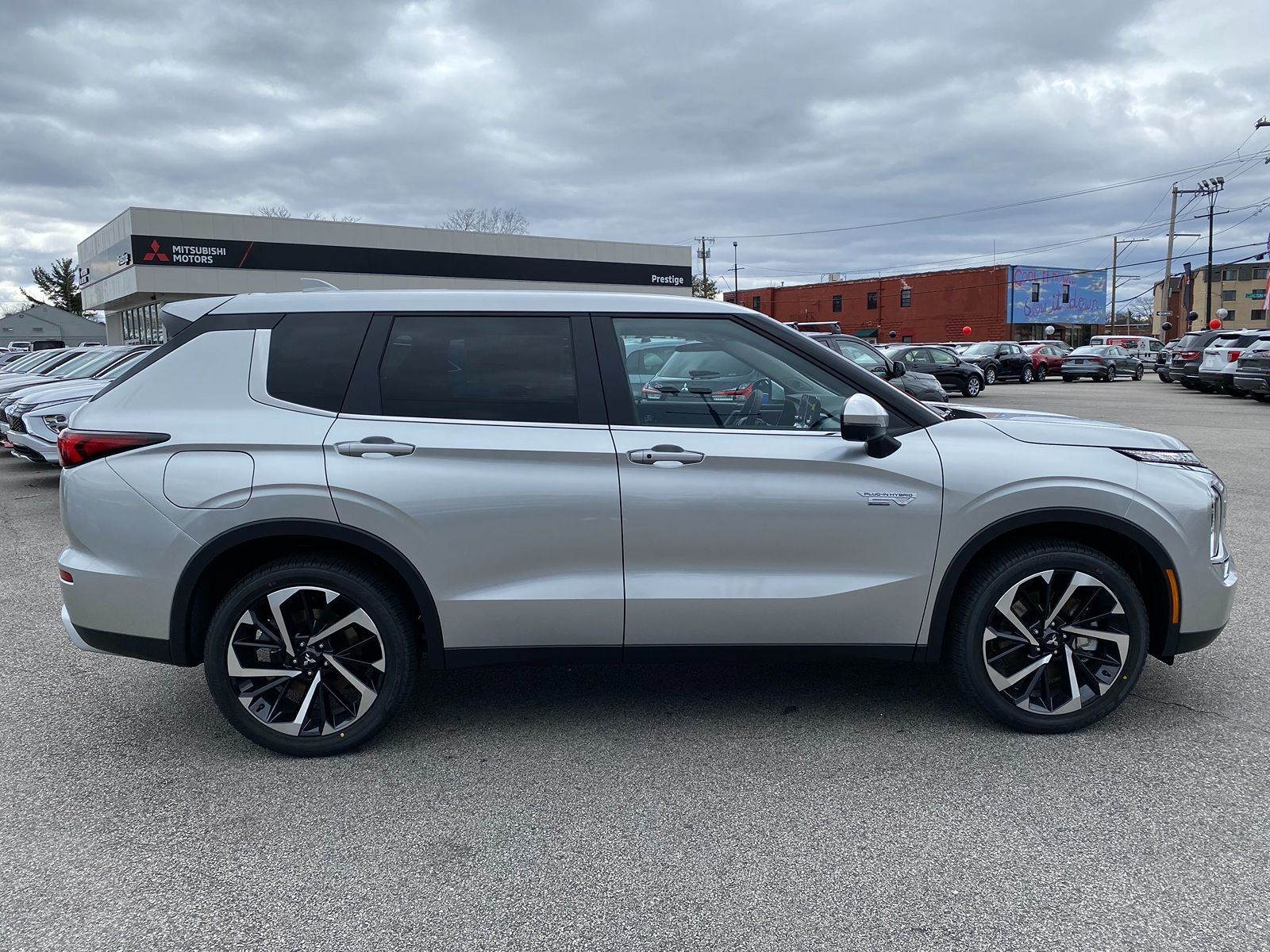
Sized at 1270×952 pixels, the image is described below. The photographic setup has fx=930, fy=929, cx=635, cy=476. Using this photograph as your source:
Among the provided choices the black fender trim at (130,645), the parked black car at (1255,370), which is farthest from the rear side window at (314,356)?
the parked black car at (1255,370)

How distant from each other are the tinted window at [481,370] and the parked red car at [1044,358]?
120 feet

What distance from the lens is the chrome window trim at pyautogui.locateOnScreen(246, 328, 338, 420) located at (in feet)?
11.7

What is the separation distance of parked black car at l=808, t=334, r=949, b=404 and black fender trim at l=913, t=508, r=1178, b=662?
12.5 metres

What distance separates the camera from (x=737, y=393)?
375 centimetres

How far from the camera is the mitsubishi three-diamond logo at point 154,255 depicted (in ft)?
127

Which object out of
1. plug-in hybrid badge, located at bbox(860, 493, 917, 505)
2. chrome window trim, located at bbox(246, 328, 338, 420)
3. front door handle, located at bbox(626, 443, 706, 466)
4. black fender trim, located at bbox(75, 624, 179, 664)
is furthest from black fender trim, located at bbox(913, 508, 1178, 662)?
black fender trim, located at bbox(75, 624, 179, 664)

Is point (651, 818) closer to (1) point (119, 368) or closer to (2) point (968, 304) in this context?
(1) point (119, 368)

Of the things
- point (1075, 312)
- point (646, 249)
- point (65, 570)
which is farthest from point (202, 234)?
point (1075, 312)

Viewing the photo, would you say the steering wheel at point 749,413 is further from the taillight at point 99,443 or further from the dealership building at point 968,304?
the dealership building at point 968,304

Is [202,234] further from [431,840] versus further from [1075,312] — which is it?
[1075,312]

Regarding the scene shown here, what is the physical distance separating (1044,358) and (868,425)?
3756cm

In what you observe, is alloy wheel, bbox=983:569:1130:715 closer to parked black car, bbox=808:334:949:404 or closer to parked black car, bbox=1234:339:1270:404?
parked black car, bbox=808:334:949:404

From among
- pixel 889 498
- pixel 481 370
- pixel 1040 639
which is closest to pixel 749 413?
pixel 889 498

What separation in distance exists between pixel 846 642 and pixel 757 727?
1.80 ft
